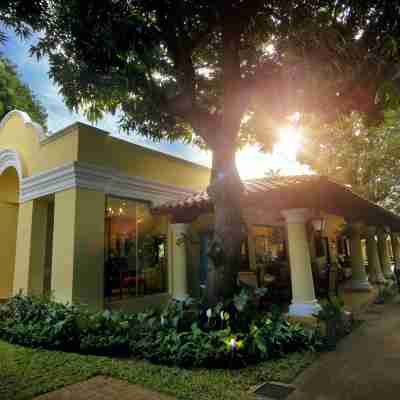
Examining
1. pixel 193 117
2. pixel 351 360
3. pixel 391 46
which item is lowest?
pixel 351 360

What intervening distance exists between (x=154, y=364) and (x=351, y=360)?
3.09 meters

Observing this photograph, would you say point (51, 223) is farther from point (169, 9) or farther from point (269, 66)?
point (269, 66)

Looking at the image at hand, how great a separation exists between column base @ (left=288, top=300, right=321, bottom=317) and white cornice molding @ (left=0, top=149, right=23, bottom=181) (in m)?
8.75

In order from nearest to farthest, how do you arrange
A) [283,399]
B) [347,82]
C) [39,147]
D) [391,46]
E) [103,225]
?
[283,399], [391,46], [347,82], [103,225], [39,147]

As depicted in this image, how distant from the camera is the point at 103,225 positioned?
8.01 metres

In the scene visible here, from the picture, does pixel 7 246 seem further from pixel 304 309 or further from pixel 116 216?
pixel 304 309

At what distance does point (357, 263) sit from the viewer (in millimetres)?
11883


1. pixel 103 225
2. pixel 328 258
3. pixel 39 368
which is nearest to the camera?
pixel 39 368

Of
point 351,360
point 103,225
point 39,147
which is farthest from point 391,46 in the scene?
point 39,147

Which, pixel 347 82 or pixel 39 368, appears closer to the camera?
pixel 39 368

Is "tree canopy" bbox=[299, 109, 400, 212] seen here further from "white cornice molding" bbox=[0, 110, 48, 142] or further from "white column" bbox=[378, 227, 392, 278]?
"white cornice molding" bbox=[0, 110, 48, 142]

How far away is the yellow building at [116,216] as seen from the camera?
7.30m

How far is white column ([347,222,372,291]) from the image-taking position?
38.2ft

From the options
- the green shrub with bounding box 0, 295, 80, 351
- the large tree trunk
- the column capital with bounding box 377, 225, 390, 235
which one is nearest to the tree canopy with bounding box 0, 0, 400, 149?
the large tree trunk
